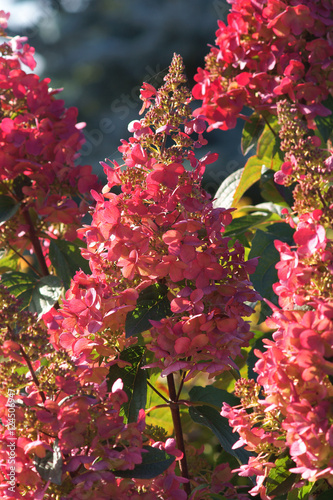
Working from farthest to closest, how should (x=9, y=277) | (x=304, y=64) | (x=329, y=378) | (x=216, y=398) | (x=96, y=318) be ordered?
(x=9, y=277) → (x=304, y=64) → (x=216, y=398) → (x=96, y=318) → (x=329, y=378)

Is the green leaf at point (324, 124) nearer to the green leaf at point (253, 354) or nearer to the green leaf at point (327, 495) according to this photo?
the green leaf at point (253, 354)

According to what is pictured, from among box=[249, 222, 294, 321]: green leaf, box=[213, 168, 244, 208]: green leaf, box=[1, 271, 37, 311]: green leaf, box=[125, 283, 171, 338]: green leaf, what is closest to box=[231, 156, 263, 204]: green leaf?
box=[213, 168, 244, 208]: green leaf

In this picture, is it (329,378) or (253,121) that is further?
(253,121)

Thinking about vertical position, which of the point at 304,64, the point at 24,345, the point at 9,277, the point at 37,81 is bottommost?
the point at 24,345

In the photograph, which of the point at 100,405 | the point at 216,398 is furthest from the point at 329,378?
the point at 216,398

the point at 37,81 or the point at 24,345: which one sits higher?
the point at 37,81

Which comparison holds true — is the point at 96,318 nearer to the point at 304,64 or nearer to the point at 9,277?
the point at 9,277

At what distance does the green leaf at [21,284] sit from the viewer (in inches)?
45.8

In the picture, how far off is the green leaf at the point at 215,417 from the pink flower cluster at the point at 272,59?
1.51 feet

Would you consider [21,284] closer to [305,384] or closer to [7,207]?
[7,207]

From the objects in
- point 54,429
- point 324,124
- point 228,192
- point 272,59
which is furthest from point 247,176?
point 54,429

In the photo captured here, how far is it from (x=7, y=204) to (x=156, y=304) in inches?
17.3

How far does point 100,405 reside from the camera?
66 cm

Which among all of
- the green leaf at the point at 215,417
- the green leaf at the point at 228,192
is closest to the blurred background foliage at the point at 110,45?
the green leaf at the point at 228,192
